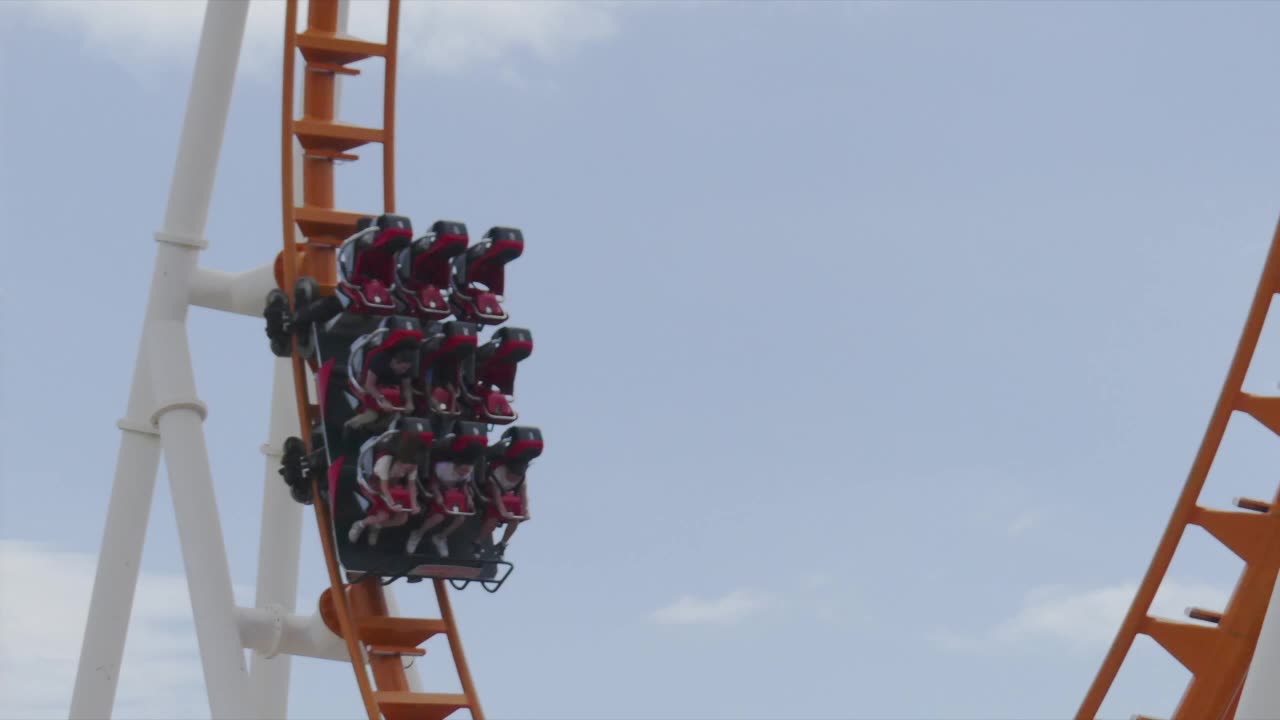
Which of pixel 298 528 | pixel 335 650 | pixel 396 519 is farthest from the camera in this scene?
pixel 298 528

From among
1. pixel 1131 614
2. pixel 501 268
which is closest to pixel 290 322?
pixel 501 268

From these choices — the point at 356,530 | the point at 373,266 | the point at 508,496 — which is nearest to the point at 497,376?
the point at 508,496

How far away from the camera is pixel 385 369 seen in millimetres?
9766

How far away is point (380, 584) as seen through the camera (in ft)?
34.0

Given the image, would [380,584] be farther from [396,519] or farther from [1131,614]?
[1131,614]

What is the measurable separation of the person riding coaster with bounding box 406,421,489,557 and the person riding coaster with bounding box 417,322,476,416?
0.16 metres

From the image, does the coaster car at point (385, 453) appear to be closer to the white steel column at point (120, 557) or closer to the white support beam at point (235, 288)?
the white support beam at point (235, 288)

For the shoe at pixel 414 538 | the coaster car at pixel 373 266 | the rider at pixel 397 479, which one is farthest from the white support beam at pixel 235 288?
the shoe at pixel 414 538

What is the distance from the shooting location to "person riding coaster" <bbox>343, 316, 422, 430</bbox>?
9672 millimetres

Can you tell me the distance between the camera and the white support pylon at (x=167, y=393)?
10.5 m

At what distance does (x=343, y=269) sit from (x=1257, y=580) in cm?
461

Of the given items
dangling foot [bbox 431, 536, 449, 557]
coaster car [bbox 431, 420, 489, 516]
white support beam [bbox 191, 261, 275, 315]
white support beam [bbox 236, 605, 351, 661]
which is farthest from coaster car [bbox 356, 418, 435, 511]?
white support beam [bbox 191, 261, 275, 315]

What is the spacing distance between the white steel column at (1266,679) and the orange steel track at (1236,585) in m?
2.23

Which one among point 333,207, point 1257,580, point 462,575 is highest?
point 333,207
